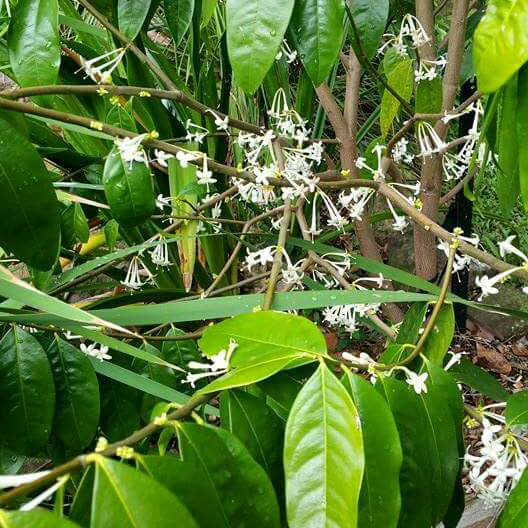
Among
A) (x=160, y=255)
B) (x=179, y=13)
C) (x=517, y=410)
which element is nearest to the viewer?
(x=517, y=410)

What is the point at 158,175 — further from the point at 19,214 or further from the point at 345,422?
the point at 345,422

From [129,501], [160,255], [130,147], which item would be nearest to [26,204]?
[130,147]

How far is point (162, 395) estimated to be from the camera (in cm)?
63

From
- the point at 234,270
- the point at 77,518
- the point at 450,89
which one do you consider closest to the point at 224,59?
the point at 450,89

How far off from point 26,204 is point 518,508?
448 mm

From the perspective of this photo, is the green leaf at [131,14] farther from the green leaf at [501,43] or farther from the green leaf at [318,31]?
the green leaf at [501,43]

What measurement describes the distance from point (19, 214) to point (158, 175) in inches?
40.3

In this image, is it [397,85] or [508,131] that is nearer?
[508,131]

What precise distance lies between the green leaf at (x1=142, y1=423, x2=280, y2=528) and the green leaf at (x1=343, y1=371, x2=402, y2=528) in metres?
0.06

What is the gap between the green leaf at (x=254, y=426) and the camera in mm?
460

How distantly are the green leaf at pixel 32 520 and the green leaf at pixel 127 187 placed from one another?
420mm

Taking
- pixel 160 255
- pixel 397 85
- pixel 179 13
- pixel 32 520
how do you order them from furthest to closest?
pixel 160 255 < pixel 397 85 < pixel 179 13 < pixel 32 520

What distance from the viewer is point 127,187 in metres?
0.65

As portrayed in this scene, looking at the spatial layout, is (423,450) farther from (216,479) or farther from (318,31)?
(318,31)
